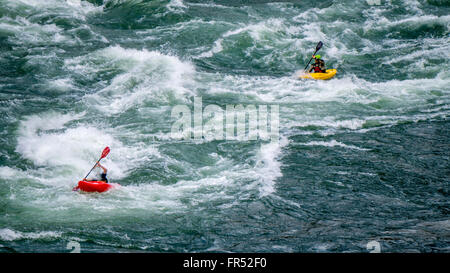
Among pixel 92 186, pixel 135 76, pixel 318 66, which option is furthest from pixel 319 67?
pixel 92 186

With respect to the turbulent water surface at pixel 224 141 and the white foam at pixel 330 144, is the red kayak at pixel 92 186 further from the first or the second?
the white foam at pixel 330 144

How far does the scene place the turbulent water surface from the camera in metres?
6.95

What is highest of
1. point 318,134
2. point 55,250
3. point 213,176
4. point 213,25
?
point 213,25

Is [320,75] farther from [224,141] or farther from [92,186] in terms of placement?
[92,186]

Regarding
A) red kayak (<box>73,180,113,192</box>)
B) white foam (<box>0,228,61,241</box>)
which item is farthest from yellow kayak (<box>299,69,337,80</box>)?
white foam (<box>0,228,61,241</box>)

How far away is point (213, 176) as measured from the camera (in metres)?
8.56

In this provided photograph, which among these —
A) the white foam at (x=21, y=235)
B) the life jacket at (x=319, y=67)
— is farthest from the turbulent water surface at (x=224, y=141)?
the life jacket at (x=319, y=67)

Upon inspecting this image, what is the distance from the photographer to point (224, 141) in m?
9.89

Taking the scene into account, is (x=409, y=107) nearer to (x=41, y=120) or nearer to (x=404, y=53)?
(x=404, y=53)

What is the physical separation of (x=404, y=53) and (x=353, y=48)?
52.9 inches

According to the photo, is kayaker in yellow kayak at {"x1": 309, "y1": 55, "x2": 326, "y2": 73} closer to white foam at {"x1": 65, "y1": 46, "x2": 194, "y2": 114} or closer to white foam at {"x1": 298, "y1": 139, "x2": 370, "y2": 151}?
white foam at {"x1": 65, "y1": 46, "x2": 194, "y2": 114}

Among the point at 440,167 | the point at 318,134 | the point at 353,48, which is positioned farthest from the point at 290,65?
the point at 440,167

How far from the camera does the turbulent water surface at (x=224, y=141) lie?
22.8ft

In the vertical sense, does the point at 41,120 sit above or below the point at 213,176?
above
